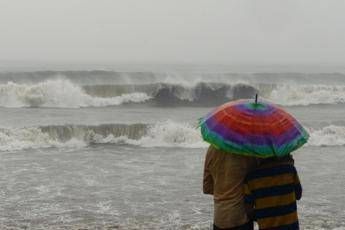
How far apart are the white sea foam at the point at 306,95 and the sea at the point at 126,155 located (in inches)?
3.0

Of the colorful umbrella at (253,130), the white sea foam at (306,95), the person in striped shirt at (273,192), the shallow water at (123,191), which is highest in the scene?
the colorful umbrella at (253,130)

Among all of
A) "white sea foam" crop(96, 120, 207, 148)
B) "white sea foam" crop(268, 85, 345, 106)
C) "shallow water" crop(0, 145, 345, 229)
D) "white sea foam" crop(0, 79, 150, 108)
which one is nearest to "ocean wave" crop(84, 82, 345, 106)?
"white sea foam" crop(268, 85, 345, 106)

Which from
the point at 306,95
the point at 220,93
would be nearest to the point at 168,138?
the point at 220,93

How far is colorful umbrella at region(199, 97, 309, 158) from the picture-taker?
3.51 m

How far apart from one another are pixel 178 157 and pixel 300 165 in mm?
3259

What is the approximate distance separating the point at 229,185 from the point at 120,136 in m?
16.5

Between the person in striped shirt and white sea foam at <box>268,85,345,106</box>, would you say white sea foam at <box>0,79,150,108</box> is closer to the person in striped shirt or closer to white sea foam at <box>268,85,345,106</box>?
white sea foam at <box>268,85,345,106</box>

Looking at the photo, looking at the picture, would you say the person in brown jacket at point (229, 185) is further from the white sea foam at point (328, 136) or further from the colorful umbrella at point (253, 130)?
the white sea foam at point (328, 136)

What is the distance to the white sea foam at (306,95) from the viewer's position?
35656 millimetres

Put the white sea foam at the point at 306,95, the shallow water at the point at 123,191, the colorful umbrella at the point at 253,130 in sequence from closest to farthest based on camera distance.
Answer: the colorful umbrella at the point at 253,130 < the shallow water at the point at 123,191 < the white sea foam at the point at 306,95

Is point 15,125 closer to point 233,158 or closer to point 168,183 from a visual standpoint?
point 168,183

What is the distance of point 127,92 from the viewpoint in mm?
34188

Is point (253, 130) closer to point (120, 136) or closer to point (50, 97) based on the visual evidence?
point (120, 136)

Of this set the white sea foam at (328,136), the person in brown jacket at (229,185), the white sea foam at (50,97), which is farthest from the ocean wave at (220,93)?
the person in brown jacket at (229,185)
